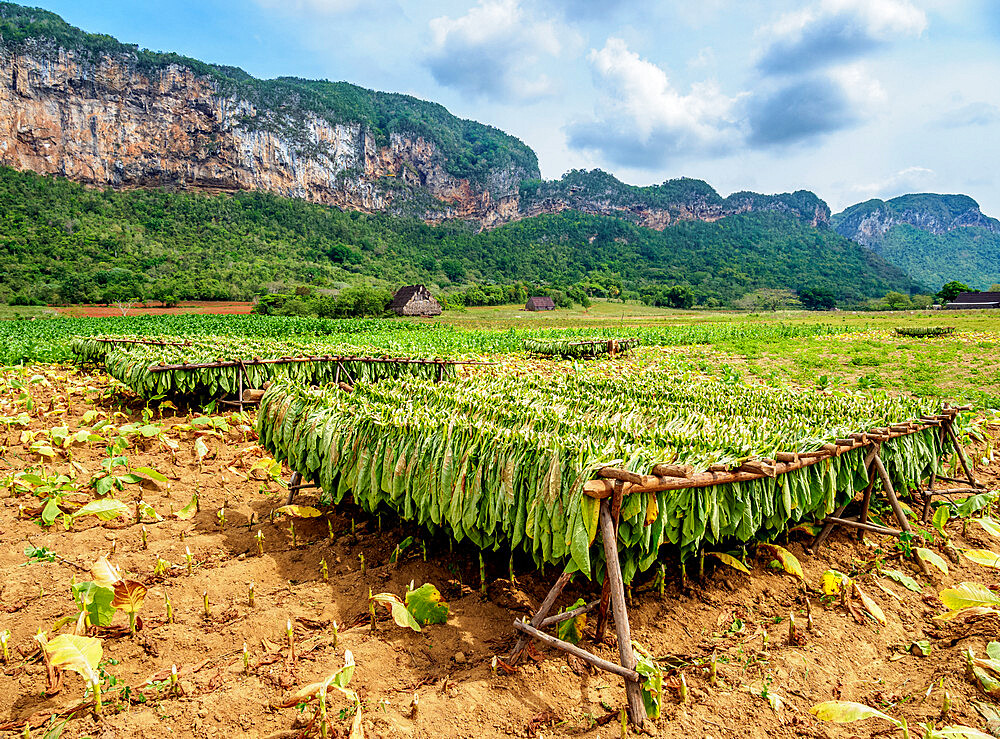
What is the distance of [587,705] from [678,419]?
116 inches

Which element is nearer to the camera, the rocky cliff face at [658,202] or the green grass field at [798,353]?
the green grass field at [798,353]

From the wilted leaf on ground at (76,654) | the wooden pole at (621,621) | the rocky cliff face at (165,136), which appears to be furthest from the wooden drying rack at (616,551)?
the rocky cliff face at (165,136)

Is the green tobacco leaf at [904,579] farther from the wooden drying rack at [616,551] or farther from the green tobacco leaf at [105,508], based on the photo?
the green tobacco leaf at [105,508]

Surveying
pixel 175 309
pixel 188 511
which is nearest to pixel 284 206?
pixel 175 309

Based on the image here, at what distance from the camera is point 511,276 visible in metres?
131

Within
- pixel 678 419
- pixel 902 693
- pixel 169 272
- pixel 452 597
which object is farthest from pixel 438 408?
pixel 169 272

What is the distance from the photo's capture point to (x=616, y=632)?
3.19 m

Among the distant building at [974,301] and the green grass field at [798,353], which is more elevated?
the distant building at [974,301]

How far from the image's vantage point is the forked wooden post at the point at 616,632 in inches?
113

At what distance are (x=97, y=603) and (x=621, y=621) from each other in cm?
346

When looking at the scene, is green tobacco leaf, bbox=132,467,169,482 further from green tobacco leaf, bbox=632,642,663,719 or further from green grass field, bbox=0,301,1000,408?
green grass field, bbox=0,301,1000,408

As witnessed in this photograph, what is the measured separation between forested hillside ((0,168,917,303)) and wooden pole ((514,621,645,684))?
242 ft

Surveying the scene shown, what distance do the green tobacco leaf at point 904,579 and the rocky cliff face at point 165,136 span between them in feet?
461

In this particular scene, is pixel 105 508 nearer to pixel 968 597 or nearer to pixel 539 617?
pixel 539 617
